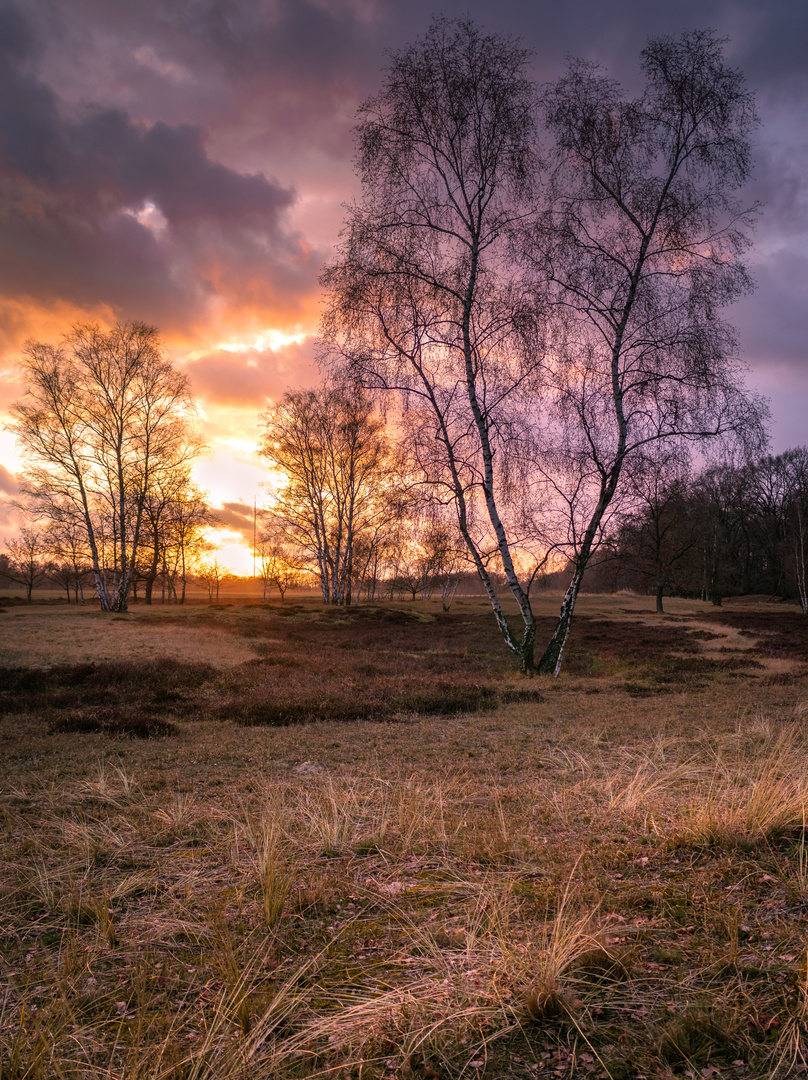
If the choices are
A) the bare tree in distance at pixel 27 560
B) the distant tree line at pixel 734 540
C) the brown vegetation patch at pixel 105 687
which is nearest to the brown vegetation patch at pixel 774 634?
the distant tree line at pixel 734 540

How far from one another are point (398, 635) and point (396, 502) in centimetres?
1366

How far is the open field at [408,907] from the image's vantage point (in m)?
1.76

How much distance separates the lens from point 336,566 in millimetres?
38469

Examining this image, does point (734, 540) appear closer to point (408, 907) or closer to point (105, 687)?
point (105, 687)

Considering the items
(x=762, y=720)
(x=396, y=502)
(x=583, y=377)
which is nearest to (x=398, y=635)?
(x=396, y=502)

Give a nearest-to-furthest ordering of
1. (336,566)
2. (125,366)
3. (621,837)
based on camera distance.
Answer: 1. (621,837)
2. (125,366)
3. (336,566)

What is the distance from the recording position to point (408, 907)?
271cm

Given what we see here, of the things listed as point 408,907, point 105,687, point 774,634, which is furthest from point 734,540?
point 408,907

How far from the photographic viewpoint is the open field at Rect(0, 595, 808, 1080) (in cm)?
176

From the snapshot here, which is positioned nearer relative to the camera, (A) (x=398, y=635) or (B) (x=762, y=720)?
(B) (x=762, y=720)

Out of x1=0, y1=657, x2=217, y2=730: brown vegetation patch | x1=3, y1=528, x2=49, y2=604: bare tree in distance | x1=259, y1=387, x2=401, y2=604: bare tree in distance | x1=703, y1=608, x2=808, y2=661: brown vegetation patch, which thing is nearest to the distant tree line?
x1=703, y1=608, x2=808, y2=661: brown vegetation patch

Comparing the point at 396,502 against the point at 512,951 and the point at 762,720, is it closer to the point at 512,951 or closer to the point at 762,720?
the point at 762,720

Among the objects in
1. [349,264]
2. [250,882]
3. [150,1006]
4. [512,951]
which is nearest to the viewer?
[150,1006]

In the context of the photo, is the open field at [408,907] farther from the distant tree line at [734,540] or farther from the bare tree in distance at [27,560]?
the bare tree in distance at [27,560]
